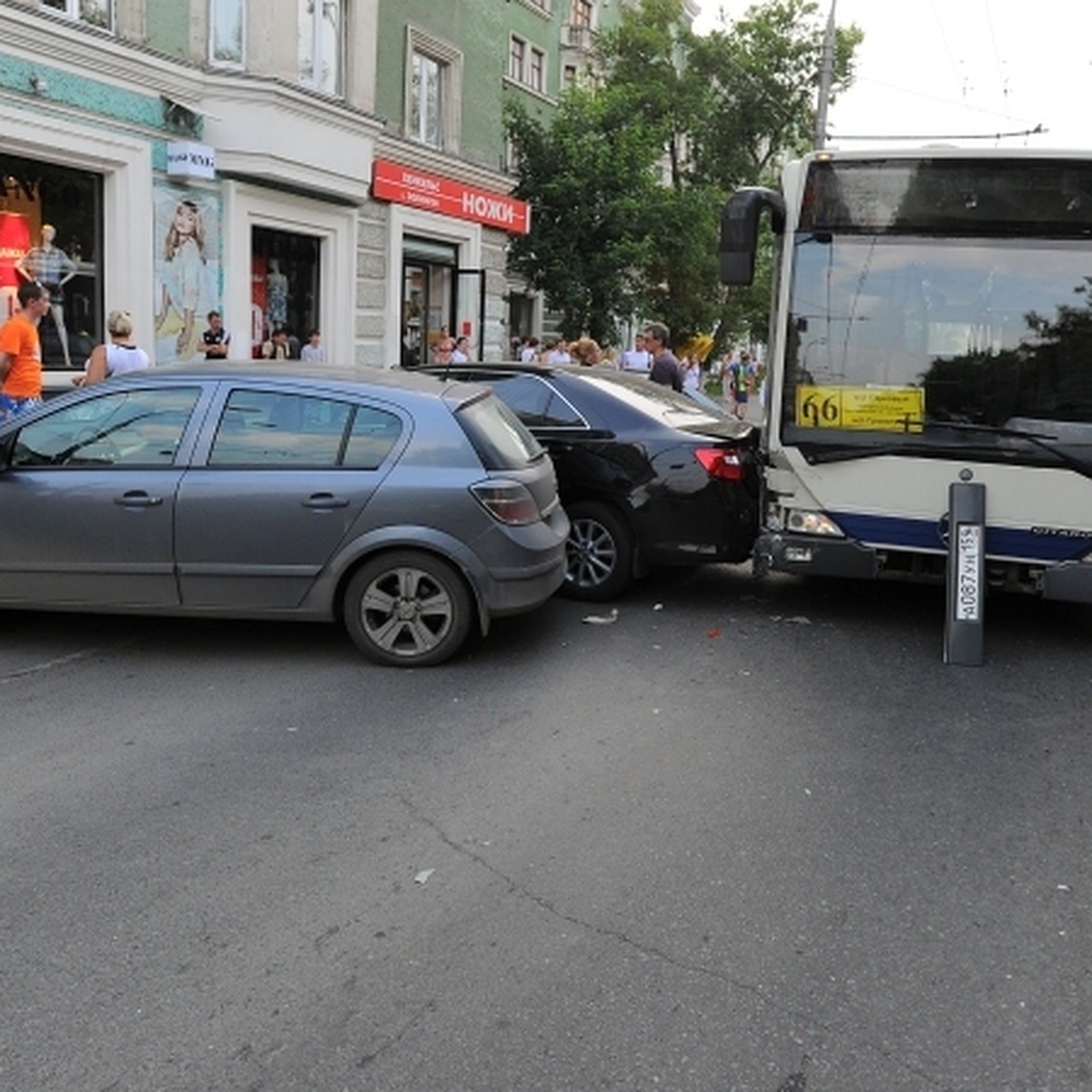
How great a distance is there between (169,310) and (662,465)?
380 inches

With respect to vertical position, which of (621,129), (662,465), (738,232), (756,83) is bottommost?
(662,465)

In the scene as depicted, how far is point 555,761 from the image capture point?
4.97 metres

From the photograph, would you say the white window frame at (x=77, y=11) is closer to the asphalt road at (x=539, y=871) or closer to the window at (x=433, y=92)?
the window at (x=433, y=92)

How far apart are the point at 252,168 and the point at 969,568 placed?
12267mm

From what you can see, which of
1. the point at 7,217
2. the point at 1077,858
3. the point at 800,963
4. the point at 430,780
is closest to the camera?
the point at 800,963

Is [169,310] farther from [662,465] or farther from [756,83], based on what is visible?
[756,83]

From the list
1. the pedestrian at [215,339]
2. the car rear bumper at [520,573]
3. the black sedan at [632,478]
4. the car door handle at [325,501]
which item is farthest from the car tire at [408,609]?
the pedestrian at [215,339]

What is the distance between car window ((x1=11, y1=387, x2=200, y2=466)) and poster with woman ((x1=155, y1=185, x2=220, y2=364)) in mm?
9056

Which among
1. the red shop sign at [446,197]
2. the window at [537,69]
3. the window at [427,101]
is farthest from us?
the window at [537,69]

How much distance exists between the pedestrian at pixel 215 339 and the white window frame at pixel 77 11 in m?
3.58

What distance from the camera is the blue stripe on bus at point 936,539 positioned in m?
6.62

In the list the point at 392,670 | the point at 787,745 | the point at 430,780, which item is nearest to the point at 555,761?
the point at 430,780

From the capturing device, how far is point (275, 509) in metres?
6.21

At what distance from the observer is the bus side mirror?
6.79 meters
